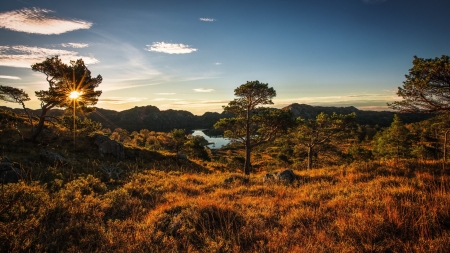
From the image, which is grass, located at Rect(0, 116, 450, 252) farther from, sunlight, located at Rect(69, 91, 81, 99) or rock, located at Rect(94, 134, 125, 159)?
rock, located at Rect(94, 134, 125, 159)

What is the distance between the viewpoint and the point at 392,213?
412 cm

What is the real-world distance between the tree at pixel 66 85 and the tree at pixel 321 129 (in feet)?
68.4

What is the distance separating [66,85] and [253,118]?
16783 millimetres

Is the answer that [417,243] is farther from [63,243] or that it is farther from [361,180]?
[63,243]

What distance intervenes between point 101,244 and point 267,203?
412cm

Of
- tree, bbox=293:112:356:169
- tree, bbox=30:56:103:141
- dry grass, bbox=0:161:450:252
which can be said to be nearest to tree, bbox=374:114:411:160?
tree, bbox=293:112:356:169

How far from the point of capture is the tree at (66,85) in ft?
53.7

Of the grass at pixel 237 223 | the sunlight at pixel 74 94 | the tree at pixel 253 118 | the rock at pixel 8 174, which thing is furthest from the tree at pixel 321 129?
the sunlight at pixel 74 94

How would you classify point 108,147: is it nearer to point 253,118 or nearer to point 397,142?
point 253,118

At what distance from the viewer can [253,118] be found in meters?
17.9

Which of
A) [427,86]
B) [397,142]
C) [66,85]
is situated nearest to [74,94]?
[66,85]

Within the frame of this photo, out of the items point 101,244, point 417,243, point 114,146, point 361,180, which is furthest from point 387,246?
point 114,146

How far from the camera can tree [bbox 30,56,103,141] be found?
16.4 metres

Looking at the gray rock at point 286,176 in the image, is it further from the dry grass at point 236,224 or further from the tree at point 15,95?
the tree at point 15,95
